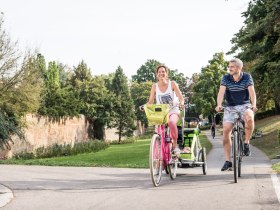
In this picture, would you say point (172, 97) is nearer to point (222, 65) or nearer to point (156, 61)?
point (222, 65)

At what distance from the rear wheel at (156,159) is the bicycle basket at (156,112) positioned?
0.27m

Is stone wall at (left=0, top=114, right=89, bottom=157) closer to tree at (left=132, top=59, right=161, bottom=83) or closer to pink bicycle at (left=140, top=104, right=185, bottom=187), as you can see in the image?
pink bicycle at (left=140, top=104, right=185, bottom=187)

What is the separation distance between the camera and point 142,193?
6105mm

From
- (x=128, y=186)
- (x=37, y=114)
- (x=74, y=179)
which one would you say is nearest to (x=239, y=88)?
(x=128, y=186)

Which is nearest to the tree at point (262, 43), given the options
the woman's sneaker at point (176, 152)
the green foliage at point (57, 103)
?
the woman's sneaker at point (176, 152)

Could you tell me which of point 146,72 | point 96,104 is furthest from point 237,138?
point 146,72

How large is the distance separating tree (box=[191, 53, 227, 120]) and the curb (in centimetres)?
6413

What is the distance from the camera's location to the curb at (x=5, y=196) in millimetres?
5594

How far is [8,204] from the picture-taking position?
5.50m

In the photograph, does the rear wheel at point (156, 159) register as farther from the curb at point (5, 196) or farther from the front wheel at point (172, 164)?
the curb at point (5, 196)

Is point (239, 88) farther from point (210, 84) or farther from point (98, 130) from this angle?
point (210, 84)

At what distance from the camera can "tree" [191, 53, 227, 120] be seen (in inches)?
2746

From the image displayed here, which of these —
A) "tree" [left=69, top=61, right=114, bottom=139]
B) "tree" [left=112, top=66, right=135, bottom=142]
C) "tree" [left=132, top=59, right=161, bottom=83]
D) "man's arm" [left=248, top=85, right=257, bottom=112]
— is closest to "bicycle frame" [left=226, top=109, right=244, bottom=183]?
"man's arm" [left=248, top=85, right=257, bottom=112]

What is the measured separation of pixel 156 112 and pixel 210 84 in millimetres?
63995
